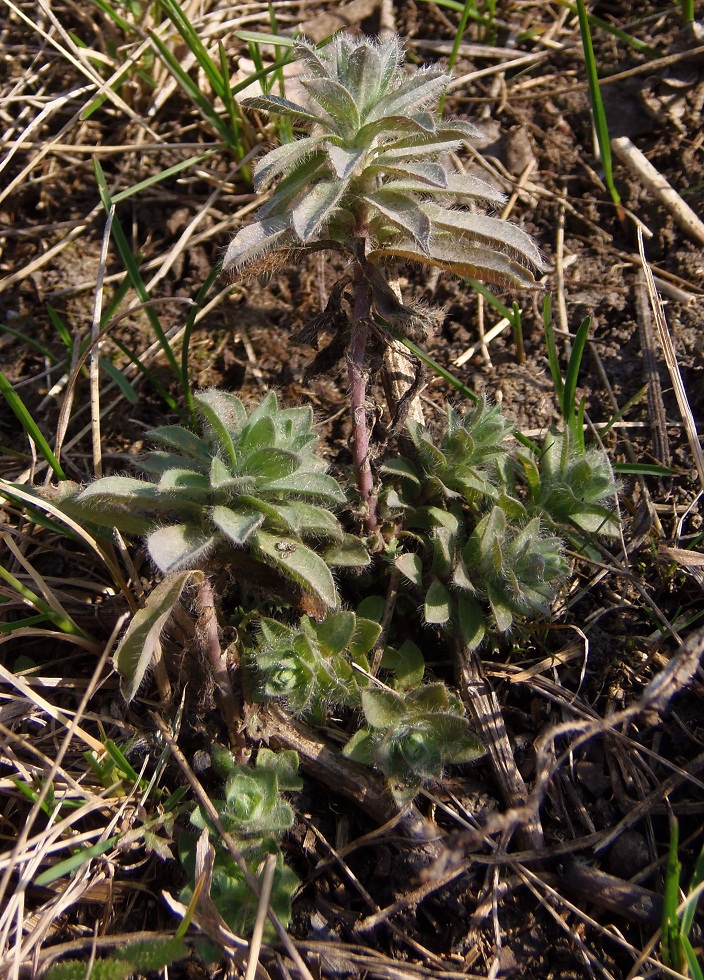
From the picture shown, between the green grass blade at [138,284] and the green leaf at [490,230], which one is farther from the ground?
the green leaf at [490,230]

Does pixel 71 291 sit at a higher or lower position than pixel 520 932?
higher

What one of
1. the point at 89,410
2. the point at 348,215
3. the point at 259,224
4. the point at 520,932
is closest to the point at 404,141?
the point at 348,215

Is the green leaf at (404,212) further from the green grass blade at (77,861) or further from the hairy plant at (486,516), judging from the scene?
the green grass blade at (77,861)

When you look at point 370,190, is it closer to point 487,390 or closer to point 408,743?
point 487,390

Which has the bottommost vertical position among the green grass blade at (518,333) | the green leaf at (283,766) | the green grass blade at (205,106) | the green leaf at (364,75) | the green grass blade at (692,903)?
the green grass blade at (692,903)

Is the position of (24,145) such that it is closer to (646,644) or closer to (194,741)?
(194,741)

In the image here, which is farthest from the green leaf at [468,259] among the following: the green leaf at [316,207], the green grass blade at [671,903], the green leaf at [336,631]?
the green grass blade at [671,903]

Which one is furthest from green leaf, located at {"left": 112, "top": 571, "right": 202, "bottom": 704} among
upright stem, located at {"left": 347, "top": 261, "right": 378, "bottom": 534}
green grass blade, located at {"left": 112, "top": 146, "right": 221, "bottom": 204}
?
green grass blade, located at {"left": 112, "top": 146, "right": 221, "bottom": 204}
